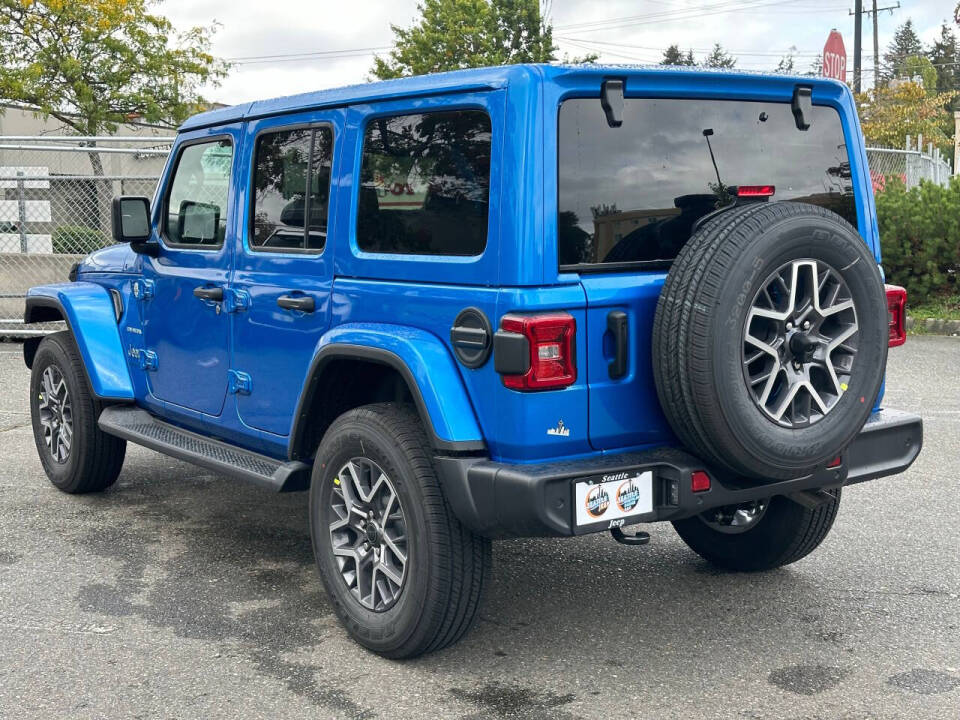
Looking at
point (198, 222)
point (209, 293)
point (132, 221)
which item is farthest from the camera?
point (132, 221)

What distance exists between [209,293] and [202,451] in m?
0.67

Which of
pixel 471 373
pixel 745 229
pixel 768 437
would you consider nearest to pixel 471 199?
pixel 471 373

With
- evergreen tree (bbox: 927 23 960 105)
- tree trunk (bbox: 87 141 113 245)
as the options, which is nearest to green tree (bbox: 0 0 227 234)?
tree trunk (bbox: 87 141 113 245)

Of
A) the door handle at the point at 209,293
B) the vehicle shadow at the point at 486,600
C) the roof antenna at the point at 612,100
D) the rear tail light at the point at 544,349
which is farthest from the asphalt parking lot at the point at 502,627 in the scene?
the roof antenna at the point at 612,100

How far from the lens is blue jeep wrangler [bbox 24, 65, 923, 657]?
327cm

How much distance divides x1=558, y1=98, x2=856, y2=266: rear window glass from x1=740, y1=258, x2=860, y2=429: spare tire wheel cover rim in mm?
392

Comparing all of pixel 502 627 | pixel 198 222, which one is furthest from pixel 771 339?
pixel 198 222

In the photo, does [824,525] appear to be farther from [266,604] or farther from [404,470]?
[266,604]

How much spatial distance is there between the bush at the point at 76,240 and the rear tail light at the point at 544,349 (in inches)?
401

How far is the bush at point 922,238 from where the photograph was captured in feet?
41.0

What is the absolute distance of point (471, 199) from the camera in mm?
3498

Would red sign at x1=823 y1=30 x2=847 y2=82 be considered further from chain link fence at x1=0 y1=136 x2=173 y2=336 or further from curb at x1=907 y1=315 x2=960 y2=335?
chain link fence at x1=0 y1=136 x2=173 y2=336

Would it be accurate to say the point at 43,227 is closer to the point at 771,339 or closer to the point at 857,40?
the point at 771,339

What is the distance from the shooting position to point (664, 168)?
3.54 m
